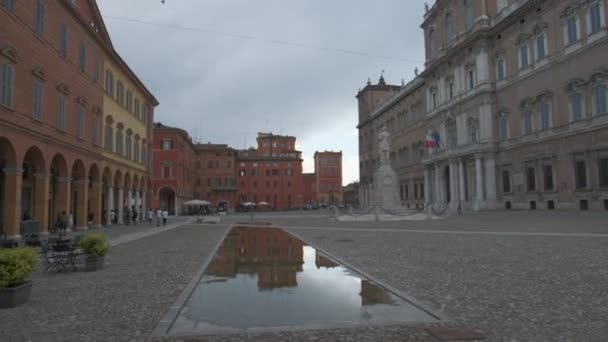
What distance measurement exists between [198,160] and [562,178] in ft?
210

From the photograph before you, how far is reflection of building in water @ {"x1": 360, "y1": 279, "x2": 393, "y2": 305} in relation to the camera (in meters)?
6.76

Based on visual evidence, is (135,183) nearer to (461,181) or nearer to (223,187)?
(461,181)

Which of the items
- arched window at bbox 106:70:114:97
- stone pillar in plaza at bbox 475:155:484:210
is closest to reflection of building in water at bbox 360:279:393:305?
arched window at bbox 106:70:114:97

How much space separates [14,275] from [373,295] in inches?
224

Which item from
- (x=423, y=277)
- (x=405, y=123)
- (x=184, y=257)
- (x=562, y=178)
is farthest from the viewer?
(x=405, y=123)

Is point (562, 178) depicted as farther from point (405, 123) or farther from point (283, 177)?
point (283, 177)

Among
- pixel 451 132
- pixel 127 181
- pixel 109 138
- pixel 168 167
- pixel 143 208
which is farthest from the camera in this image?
pixel 168 167

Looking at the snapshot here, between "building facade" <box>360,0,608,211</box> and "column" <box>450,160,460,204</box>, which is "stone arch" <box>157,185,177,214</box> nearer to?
"building facade" <box>360,0,608,211</box>

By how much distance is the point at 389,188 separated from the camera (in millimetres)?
35531

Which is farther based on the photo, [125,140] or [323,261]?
[125,140]

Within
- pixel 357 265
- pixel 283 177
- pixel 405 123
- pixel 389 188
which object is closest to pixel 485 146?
pixel 389 188

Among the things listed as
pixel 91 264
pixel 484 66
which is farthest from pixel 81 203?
pixel 484 66

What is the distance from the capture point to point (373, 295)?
7223 millimetres

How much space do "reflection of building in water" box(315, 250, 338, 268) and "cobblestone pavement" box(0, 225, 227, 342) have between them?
3033 mm
